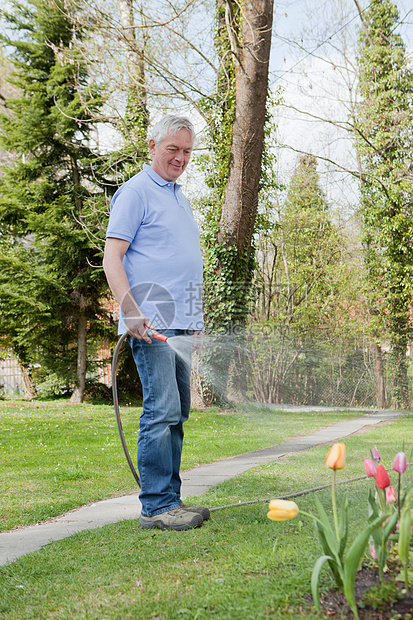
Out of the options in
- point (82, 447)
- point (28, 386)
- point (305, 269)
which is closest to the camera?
point (82, 447)

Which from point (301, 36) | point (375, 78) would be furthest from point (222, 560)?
point (375, 78)

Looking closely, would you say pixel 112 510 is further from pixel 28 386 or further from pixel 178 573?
pixel 28 386

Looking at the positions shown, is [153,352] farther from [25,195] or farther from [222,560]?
[25,195]

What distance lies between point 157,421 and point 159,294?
1.90ft

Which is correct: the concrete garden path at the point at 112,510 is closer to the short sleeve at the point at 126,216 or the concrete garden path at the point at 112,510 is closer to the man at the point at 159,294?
the man at the point at 159,294

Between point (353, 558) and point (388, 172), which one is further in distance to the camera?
point (388, 172)

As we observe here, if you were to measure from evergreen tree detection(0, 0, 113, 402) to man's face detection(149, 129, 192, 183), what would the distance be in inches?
347

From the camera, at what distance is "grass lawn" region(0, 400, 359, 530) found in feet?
11.1

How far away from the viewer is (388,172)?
11711mm

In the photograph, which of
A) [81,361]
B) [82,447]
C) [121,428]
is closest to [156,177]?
[121,428]

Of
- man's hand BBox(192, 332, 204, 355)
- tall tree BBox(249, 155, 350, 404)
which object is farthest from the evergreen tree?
man's hand BBox(192, 332, 204, 355)

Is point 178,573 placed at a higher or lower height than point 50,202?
lower

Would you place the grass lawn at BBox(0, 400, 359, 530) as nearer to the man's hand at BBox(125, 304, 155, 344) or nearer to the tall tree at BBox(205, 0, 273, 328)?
the man's hand at BBox(125, 304, 155, 344)

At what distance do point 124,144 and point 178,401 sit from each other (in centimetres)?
950
